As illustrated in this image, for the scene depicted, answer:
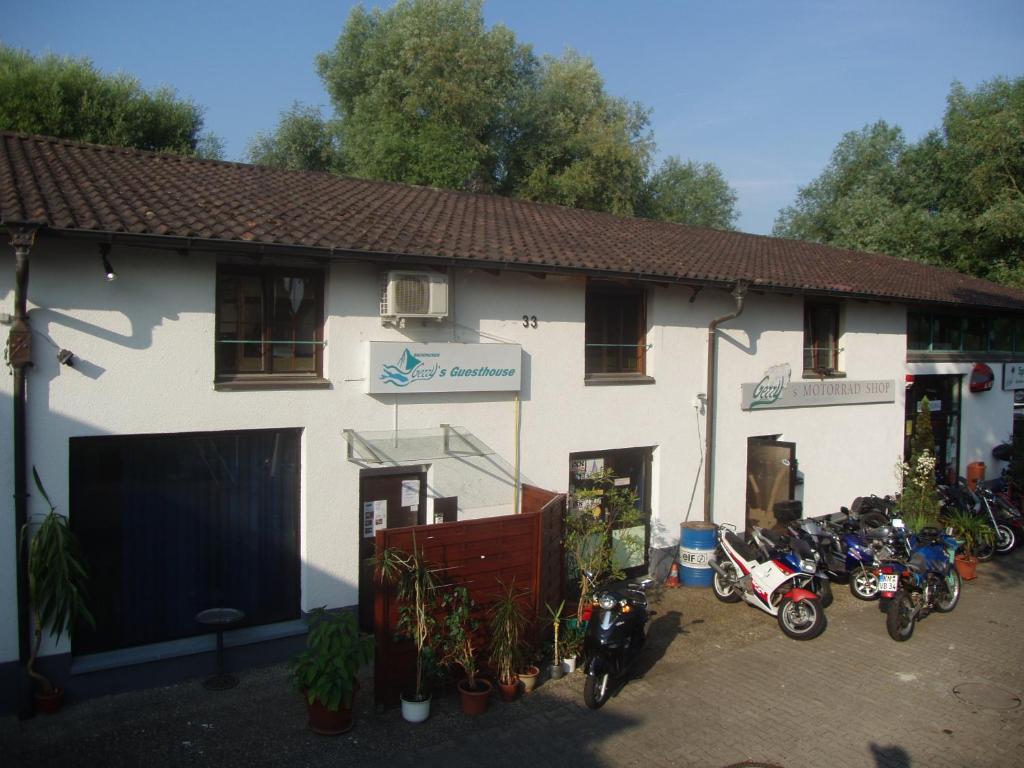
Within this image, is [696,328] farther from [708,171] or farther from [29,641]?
[708,171]

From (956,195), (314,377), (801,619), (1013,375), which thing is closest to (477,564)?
(314,377)

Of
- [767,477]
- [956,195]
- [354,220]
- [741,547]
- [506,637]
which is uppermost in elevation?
[956,195]

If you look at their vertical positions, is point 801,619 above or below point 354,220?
below

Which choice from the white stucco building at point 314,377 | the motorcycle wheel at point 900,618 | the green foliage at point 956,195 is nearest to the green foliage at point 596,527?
the white stucco building at point 314,377

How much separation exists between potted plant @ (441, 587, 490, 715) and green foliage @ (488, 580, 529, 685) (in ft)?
0.64

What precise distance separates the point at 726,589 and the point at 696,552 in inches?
27.5

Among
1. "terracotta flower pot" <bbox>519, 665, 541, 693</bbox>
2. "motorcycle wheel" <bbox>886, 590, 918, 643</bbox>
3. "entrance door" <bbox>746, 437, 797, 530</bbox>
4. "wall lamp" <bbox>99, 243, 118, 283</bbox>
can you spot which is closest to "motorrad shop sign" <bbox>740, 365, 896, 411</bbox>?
"entrance door" <bbox>746, 437, 797, 530</bbox>

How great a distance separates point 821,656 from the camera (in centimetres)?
874

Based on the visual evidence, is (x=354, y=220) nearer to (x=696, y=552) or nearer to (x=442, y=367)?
(x=442, y=367)

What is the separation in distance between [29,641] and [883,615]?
9437 millimetres

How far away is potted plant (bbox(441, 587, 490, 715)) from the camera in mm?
7008

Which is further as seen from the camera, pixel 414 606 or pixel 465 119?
pixel 465 119

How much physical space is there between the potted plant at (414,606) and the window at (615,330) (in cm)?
427

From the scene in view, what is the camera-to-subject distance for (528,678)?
746 centimetres
